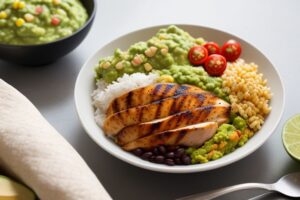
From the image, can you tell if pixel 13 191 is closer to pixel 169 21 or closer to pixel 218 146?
pixel 218 146

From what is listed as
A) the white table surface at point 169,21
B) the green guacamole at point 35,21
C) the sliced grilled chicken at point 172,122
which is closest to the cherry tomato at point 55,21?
the green guacamole at point 35,21

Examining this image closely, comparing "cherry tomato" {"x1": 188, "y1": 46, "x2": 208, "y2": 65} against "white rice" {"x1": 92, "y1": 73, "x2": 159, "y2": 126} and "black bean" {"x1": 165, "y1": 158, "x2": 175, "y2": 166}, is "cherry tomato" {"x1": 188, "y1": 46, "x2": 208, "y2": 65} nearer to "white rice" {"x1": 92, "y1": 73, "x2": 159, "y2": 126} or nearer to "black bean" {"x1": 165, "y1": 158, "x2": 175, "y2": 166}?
"white rice" {"x1": 92, "y1": 73, "x2": 159, "y2": 126}

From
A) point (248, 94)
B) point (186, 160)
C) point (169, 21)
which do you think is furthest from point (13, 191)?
point (169, 21)

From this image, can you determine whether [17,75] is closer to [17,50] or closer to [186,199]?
[17,50]

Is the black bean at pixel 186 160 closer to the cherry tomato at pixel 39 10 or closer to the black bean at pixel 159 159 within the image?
the black bean at pixel 159 159

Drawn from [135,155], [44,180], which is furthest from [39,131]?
[135,155]

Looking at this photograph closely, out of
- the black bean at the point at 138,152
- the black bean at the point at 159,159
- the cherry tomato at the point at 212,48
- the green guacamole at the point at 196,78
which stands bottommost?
the black bean at the point at 138,152

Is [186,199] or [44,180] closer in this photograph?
[44,180]
